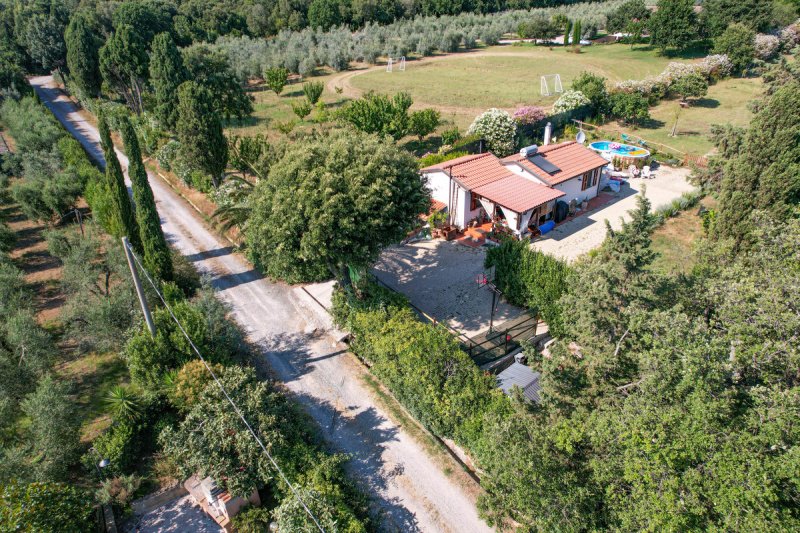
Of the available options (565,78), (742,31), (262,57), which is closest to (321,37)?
(262,57)

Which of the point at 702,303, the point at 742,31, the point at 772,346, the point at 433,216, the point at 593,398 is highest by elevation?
the point at 742,31

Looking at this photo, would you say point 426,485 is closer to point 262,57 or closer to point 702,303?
point 702,303

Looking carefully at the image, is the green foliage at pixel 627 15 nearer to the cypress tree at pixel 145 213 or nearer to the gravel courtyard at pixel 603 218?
the gravel courtyard at pixel 603 218

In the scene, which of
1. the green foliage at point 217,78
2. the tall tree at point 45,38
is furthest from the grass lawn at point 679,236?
the tall tree at point 45,38

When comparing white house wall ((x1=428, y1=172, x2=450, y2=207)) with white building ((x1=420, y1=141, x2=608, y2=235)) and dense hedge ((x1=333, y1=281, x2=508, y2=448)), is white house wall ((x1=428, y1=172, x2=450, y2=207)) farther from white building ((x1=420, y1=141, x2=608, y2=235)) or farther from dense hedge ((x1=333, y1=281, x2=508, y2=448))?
dense hedge ((x1=333, y1=281, x2=508, y2=448))

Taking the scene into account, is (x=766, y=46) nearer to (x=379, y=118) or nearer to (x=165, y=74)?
(x=379, y=118)

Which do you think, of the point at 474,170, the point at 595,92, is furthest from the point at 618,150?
the point at 474,170

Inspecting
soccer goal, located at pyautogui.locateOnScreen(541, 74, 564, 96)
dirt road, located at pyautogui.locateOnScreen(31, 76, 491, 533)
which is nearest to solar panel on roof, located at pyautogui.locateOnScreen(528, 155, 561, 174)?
dirt road, located at pyautogui.locateOnScreen(31, 76, 491, 533)
